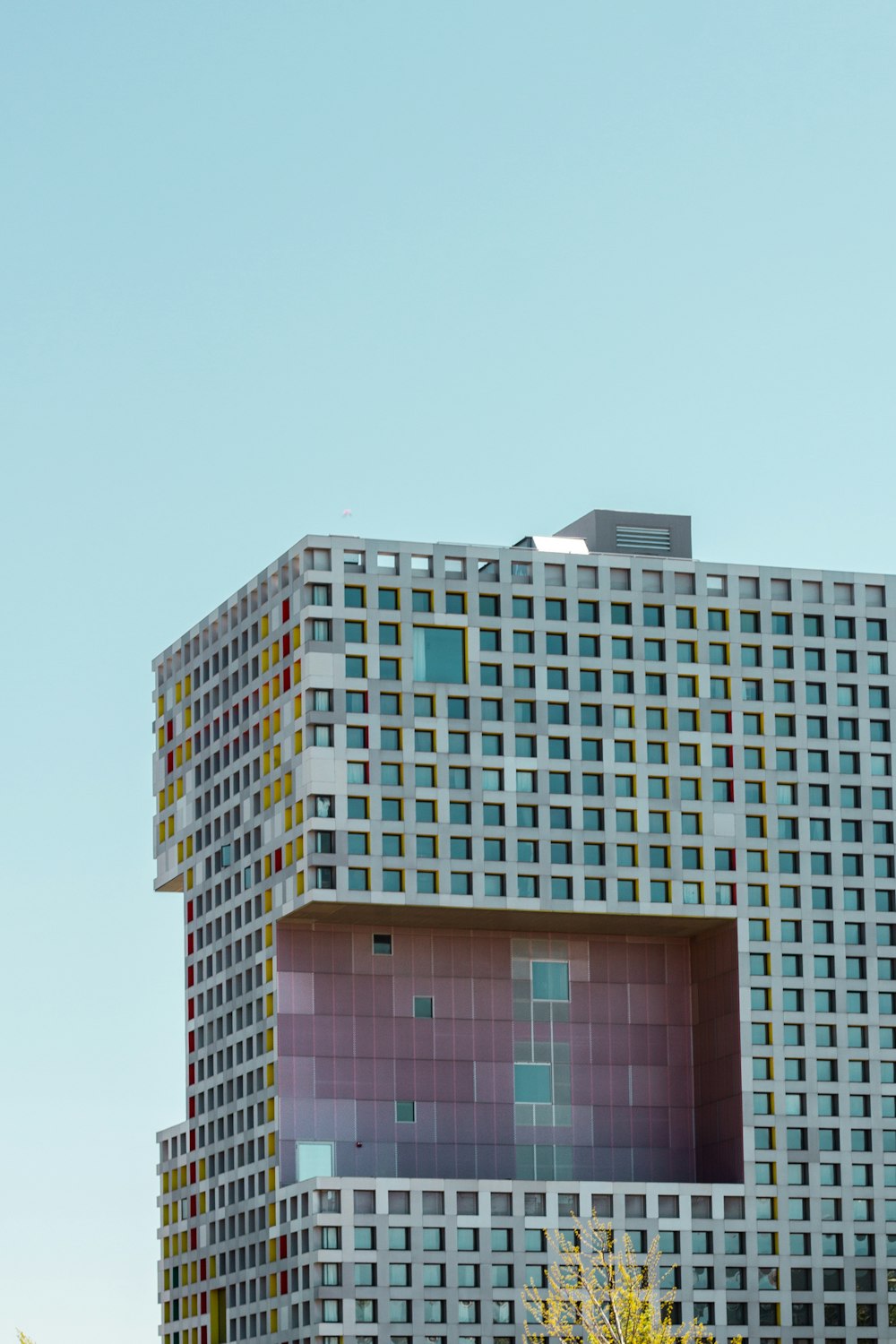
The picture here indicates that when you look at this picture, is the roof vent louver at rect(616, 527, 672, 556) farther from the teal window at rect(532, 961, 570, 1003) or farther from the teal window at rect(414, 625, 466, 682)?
the teal window at rect(532, 961, 570, 1003)

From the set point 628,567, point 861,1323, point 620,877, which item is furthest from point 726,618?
point 861,1323

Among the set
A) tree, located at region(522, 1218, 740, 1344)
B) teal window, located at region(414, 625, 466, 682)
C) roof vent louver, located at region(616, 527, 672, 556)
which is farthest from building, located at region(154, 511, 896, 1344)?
roof vent louver, located at region(616, 527, 672, 556)

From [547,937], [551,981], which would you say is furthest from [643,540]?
[551,981]

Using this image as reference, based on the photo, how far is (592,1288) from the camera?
106125 mm

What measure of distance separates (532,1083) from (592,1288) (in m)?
11.3

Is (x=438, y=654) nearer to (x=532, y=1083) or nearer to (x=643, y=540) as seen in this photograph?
(x=643, y=540)

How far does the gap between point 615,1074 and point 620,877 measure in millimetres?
9090

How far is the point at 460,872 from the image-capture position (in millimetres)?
110938

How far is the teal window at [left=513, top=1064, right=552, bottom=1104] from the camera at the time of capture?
4530 inches

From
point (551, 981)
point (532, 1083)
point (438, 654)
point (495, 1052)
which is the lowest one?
point (532, 1083)

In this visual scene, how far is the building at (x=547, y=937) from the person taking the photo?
110m

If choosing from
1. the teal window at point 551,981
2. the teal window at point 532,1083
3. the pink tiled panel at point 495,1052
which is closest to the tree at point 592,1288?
the pink tiled panel at point 495,1052

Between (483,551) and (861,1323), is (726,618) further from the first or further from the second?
(861,1323)

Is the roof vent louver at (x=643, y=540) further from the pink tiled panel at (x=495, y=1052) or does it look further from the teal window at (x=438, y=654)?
the pink tiled panel at (x=495, y=1052)
